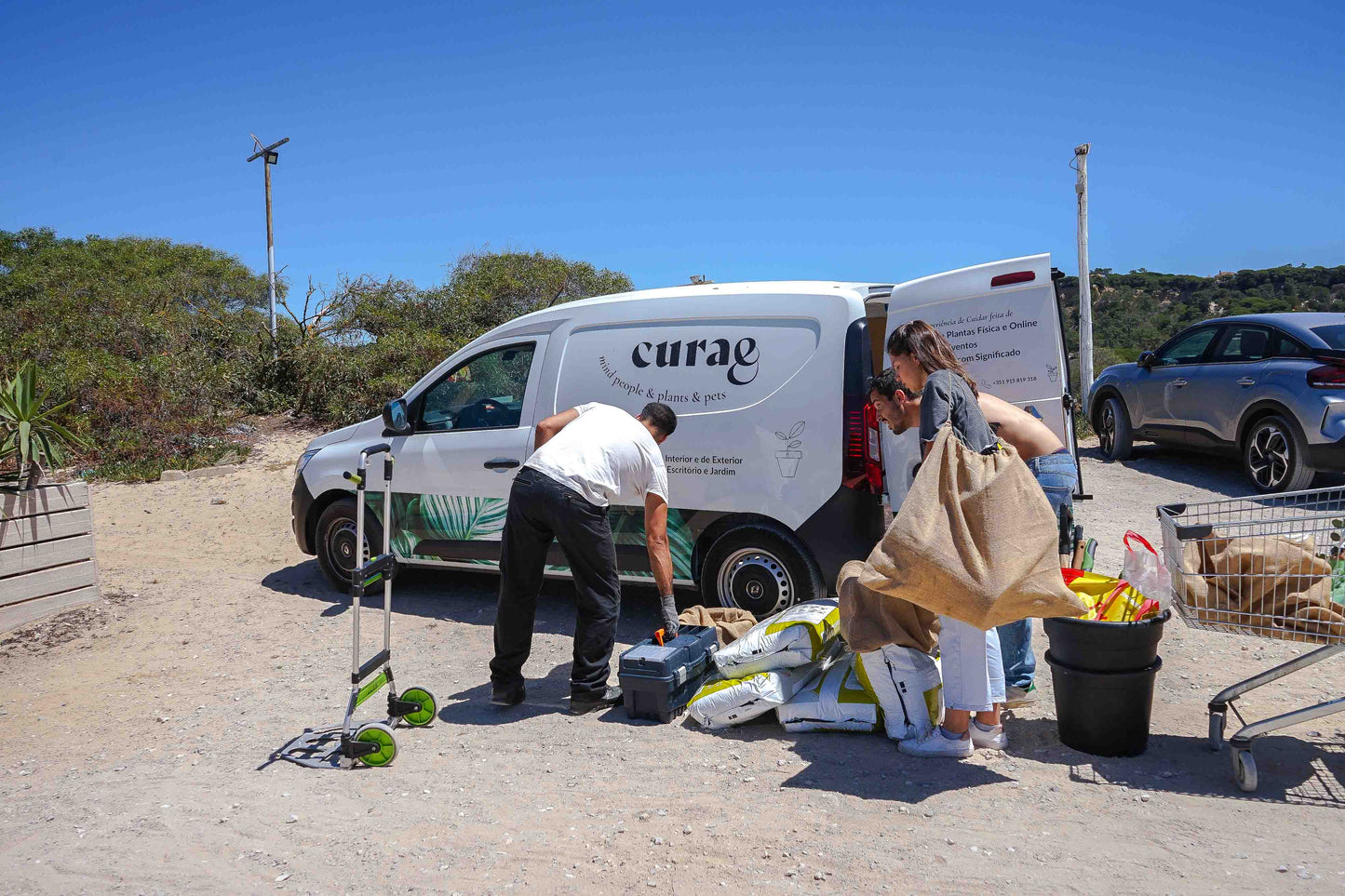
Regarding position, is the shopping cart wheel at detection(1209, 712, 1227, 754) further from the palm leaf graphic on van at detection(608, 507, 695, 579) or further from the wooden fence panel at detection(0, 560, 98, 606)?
the wooden fence panel at detection(0, 560, 98, 606)

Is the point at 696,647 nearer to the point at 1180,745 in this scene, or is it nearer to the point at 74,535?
the point at 1180,745

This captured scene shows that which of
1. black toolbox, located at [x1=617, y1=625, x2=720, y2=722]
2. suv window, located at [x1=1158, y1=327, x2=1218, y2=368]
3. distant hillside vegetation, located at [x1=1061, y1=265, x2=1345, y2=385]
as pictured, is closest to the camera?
black toolbox, located at [x1=617, y1=625, x2=720, y2=722]

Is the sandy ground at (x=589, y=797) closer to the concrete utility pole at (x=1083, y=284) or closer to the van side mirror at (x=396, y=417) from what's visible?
the van side mirror at (x=396, y=417)

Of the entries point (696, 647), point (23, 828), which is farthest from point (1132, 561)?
point (23, 828)

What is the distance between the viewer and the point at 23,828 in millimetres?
3988

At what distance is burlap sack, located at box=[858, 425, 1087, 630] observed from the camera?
3779 millimetres

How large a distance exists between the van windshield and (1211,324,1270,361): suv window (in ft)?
1.72

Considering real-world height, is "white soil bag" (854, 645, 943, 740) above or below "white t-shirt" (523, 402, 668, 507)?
below

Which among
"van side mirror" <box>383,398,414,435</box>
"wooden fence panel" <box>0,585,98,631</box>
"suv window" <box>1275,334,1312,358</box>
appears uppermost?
"suv window" <box>1275,334,1312,358</box>

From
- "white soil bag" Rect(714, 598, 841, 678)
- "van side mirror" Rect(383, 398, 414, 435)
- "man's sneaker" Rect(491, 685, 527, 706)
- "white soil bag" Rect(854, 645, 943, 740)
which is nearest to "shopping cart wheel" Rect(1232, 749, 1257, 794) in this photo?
"white soil bag" Rect(854, 645, 943, 740)

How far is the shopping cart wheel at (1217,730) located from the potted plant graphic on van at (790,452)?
241cm

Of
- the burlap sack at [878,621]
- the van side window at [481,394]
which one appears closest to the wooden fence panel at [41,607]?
the van side window at [481,394]

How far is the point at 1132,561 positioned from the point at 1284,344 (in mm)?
6968

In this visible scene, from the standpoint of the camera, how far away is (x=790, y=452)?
5.68 m
